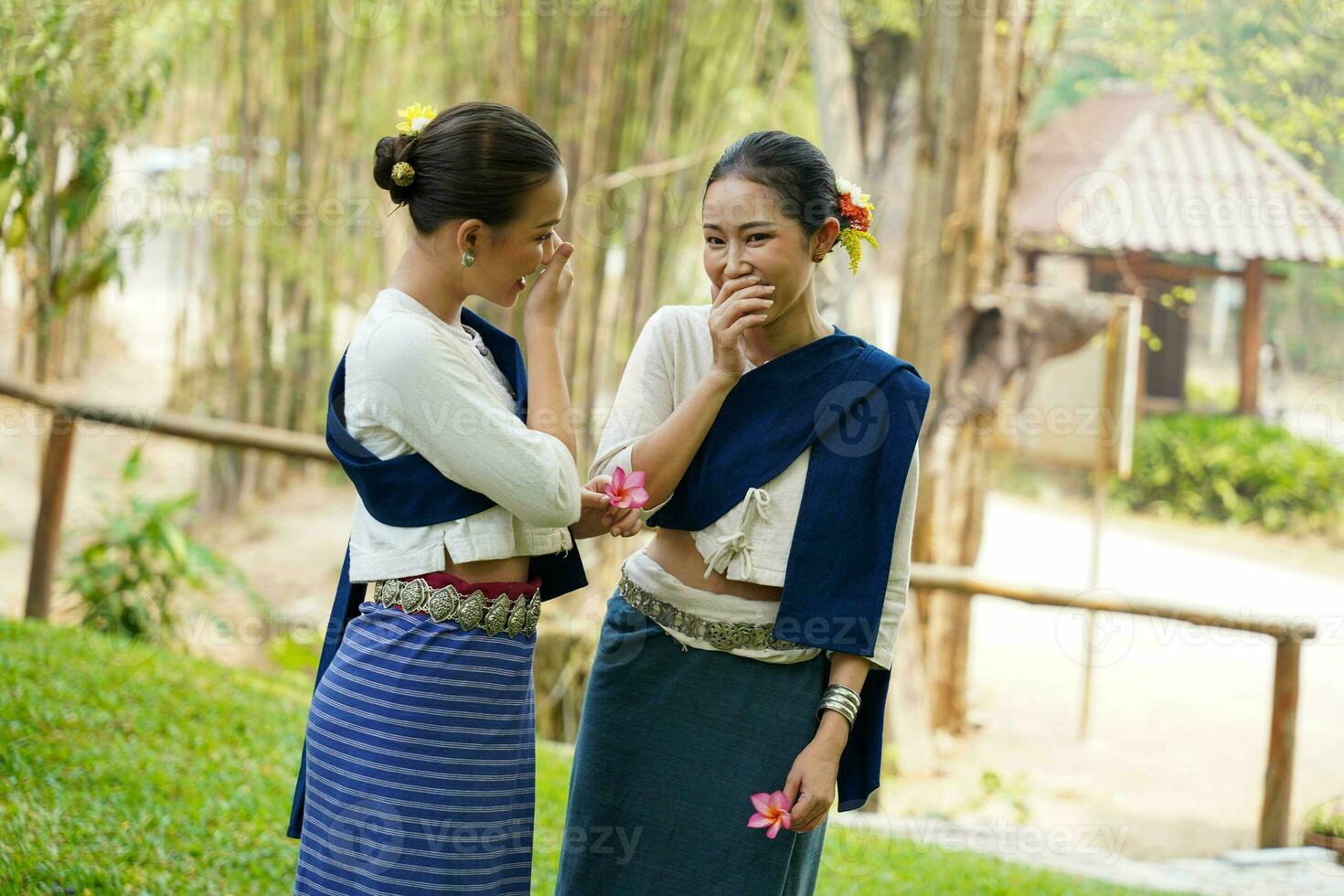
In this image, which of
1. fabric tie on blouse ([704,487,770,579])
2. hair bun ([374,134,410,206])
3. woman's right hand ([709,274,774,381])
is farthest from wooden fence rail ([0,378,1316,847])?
hair bun ([374,134,410,206])

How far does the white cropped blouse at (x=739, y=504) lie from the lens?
1624mm

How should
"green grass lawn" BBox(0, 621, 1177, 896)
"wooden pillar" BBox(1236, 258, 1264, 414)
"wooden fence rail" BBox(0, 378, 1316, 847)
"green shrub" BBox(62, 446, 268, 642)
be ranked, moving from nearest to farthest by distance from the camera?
"green grass lawn" BBox(0, 621, 1177, 896)
"wooden fence rail" BBox(0, 378, 1316, 847)
"green shrub" BBox(62, 446, 268, 642)
"wooden pillar" BBox(1236, 258, 1264, 414)

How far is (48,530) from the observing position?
4.71 meters

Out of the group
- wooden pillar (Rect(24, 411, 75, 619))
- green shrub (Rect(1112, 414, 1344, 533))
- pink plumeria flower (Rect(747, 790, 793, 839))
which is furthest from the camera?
green shrub (Rect(1112, 414, 1344, 533))

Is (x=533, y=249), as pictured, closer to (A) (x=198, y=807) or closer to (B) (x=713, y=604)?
(B) (x=713, y=604)

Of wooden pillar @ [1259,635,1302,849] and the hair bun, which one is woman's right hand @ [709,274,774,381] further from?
wooden pillar @ [1259,635,1302,849]

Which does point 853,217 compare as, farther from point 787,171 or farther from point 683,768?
point 683,768

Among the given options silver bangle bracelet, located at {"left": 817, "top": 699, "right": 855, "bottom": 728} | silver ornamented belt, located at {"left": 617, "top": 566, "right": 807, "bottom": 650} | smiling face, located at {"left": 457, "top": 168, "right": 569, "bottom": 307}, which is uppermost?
smiling face, located at {"left": 457, "top": 168, "right": 569, "bottom": 307}

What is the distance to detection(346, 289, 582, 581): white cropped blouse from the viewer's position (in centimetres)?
144

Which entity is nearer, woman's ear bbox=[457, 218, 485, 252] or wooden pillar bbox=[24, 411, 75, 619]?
woman's ear bbox=[457, 218, 485, 252]

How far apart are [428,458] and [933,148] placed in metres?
4.24

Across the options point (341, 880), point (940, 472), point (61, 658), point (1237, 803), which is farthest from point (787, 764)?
point (1237, 803)

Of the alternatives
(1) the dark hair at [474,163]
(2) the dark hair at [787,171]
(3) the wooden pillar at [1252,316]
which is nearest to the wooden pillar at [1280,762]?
(2) the dark hair at [787,171]

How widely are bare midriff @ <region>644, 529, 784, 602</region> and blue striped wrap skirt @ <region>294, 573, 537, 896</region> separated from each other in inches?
10.5
